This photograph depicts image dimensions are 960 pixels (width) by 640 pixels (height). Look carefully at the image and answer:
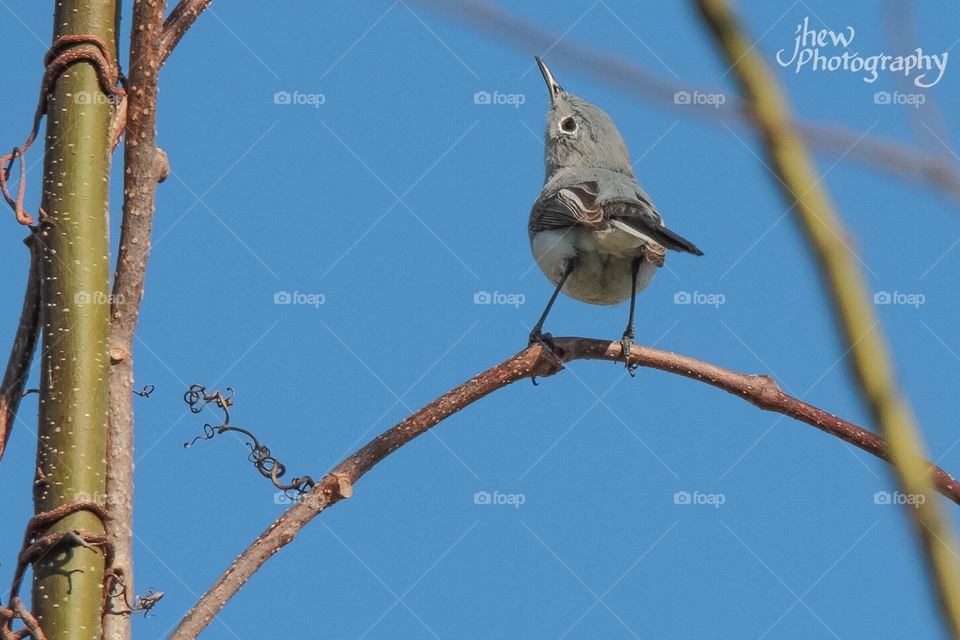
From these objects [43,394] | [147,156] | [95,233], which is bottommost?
[43,394]

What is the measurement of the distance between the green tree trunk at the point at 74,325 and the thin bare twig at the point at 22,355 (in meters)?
0.16

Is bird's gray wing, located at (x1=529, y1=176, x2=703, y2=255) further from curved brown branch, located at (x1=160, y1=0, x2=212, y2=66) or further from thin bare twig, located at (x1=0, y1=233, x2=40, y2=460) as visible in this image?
thin bare twig, located at (x1=0, y1=233, x2=40, y2=460)

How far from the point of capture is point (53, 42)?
8.32 feet

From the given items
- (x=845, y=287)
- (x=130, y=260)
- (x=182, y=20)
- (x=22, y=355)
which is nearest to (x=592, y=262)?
(x=182, y=20)

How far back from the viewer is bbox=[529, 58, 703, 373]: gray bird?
5.14 meters

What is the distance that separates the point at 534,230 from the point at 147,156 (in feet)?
10.6

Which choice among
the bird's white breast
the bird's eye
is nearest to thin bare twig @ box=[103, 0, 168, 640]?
the bird's white breast

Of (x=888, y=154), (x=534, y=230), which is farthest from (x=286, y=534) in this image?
(x=534, y=230)

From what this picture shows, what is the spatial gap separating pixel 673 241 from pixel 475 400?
1924 millimetres

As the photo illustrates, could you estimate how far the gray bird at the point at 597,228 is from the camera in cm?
514

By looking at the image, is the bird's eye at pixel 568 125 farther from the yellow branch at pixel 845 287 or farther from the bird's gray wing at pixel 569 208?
the yellow branch at pixel 845 287

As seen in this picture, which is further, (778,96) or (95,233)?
(95,233)

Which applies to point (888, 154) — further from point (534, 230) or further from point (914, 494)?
point (534, 230)

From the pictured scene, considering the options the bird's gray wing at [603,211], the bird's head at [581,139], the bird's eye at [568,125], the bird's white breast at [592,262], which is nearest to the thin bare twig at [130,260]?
the bird's gray wing at [603,211]
